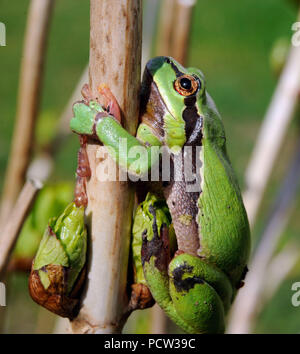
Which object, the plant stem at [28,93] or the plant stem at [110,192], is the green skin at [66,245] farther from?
the plant stem at [28,93]

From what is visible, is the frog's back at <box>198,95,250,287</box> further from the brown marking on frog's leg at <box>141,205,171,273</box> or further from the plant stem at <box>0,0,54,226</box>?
the plant stem at <box>0,0,54,226</box>

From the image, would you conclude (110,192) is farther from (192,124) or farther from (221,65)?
(221,65)

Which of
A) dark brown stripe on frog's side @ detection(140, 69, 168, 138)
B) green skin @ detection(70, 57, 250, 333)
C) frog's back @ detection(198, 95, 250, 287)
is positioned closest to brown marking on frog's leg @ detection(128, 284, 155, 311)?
green skin @ detection(70, 57, 250, 333)

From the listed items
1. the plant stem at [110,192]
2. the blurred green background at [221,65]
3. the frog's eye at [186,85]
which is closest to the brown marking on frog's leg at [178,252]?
the plant stem at [110,192]

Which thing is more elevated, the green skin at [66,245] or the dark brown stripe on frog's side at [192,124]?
the dark brown stripe on frog's side at [192,124]

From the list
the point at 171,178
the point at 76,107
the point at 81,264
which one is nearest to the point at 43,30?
the point at 76,107

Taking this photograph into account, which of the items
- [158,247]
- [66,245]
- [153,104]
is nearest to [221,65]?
[153,104]
